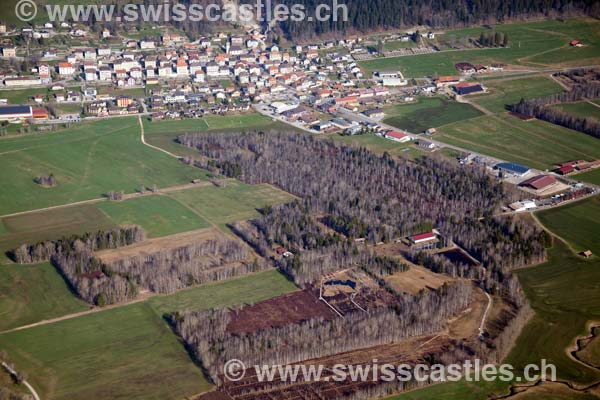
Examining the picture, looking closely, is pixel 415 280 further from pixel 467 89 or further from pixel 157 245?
pixel 467 89

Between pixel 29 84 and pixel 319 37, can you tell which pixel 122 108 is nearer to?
pixel 29 84

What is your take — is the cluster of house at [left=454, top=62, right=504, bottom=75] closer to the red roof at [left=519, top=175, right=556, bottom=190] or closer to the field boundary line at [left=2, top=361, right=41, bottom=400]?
the red roof at [left=519, top=175, right=556, bottom=190]

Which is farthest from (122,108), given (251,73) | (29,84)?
(251,73)

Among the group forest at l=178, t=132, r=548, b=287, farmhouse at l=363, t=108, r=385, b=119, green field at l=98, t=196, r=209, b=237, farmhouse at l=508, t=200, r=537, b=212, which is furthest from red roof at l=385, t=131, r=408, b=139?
green field at l=98, t=196, r=209, b=237

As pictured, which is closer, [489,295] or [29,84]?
[489,295]

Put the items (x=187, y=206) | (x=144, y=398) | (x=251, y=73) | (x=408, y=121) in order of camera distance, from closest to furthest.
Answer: (x=144, y=398) → (x=187, y=206) → (x=408, y=121) → (x=251, y=73)

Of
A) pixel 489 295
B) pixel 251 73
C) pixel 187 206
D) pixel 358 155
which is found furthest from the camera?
pixel 251 73

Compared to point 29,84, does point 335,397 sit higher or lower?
lower

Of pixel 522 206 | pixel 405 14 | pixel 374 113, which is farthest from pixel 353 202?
pixel 405 14
